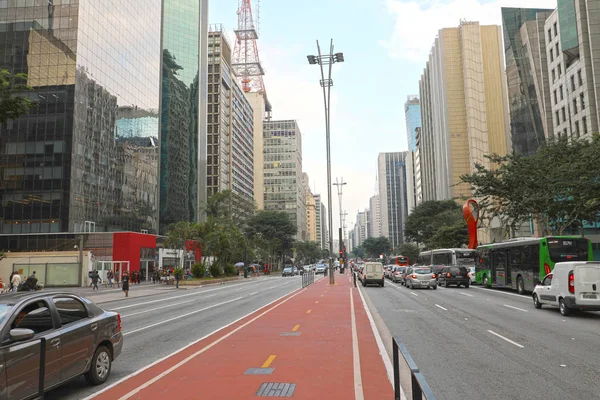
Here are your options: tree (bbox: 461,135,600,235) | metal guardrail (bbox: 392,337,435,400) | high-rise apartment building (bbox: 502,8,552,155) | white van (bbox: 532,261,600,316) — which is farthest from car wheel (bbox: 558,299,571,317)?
high-rise apartment building (bbox: 502,8,552,155)

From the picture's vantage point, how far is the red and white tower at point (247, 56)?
13895 cm

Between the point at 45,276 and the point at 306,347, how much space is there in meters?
38.4

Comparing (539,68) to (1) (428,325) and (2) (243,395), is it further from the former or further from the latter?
(2) (243,395)

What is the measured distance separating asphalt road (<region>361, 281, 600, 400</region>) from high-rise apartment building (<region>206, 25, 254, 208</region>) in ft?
318

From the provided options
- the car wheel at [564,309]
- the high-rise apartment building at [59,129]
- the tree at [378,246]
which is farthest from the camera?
the tree at [378,246]

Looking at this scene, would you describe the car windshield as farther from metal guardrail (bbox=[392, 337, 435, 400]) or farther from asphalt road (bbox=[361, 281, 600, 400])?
→ asphalt road (bbox=[361, 281, 600, 400])

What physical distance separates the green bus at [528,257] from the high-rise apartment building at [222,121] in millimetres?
84242

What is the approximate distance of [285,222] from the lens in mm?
102438

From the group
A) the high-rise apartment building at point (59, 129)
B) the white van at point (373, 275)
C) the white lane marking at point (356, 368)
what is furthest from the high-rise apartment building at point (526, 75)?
the white lane marking at point (356, 368)

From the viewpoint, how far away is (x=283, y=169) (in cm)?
17388

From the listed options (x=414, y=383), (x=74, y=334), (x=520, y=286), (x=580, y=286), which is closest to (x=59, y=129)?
(x=520, y=286)

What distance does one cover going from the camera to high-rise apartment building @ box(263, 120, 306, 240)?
6762 inches

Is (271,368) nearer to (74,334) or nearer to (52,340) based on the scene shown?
(74,334)

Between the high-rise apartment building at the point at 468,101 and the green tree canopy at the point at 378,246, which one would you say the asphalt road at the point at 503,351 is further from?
the green tree canopy at the point at 378,246
